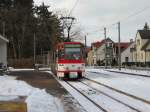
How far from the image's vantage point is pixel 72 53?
3697 cm

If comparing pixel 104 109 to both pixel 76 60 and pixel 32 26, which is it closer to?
pixel 76 60

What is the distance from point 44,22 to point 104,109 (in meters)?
93.6

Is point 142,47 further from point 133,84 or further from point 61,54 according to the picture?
point 133,84

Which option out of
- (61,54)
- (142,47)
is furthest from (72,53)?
(142,47)

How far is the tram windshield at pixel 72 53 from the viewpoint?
121ft

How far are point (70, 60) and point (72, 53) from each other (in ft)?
2.21

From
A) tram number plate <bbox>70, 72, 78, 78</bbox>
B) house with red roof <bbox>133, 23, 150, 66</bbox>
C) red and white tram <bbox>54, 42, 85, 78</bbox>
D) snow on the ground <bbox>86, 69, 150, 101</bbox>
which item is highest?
house with red roof <bbox>133, 23, 150, 66</bbox>

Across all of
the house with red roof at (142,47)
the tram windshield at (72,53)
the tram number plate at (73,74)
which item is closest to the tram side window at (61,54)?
the tram windshield at (72,53)

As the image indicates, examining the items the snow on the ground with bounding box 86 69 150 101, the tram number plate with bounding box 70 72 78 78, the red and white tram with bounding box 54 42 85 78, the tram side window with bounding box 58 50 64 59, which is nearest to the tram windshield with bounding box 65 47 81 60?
the red and white tram with bounding box 54 42 85 78

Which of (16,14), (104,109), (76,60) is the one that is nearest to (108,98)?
(104,109)

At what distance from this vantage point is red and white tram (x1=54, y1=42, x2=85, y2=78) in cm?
3669

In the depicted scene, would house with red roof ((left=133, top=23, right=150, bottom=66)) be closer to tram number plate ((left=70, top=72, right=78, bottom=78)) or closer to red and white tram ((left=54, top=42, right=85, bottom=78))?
red and white tram ((left=54, top=42, right=85, bottom=78))

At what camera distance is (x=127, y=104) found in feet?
59.5

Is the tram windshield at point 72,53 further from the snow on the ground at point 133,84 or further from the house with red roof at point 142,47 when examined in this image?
the house with red roof at point 142,47
